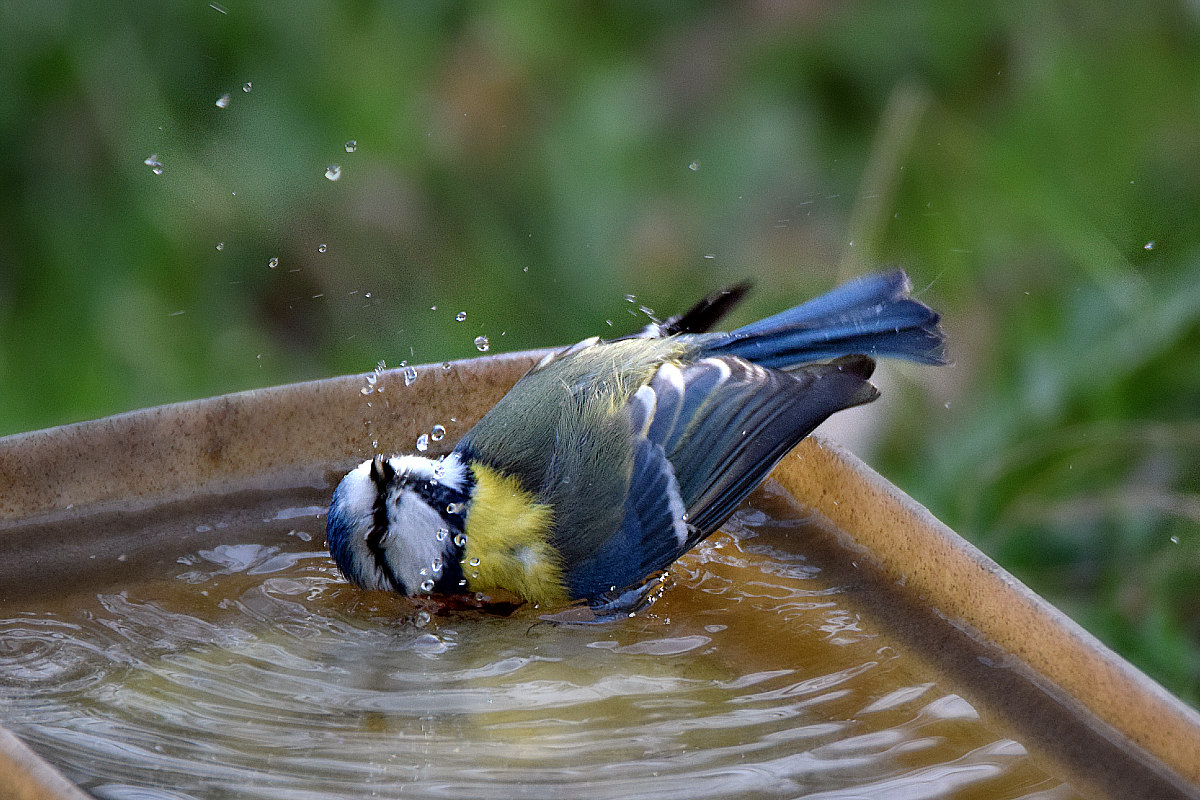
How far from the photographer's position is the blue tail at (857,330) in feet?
7.50

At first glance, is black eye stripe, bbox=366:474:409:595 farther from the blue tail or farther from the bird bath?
the blue tail

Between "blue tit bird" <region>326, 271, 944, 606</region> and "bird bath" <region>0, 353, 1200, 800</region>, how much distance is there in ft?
0.26

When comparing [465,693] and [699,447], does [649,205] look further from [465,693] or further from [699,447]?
[465,693]

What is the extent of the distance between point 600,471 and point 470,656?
39cm

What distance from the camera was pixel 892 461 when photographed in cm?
335

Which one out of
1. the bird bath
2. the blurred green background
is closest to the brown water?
the bird bath

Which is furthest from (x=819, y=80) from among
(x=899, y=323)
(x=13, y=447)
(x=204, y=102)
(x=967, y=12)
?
(x=13, y=447)

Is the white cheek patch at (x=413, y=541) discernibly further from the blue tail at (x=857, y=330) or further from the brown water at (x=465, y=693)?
the blue tail at (x=857, y=330)

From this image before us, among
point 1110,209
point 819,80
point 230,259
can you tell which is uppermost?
point 819,80

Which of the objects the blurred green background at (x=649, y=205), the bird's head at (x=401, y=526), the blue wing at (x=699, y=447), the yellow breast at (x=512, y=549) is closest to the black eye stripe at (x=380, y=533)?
the bird's head at (x=401, y=526)

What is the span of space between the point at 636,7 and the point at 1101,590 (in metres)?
2.30

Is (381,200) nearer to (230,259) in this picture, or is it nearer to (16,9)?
(230,259)

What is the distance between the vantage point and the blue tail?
2.29 meters

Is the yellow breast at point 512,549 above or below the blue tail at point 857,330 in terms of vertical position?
below
